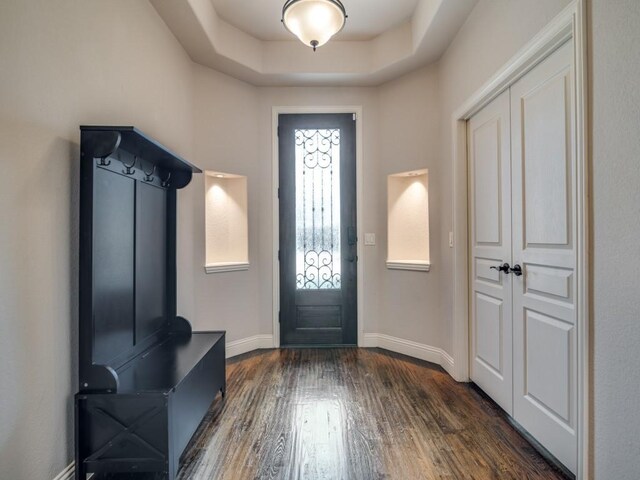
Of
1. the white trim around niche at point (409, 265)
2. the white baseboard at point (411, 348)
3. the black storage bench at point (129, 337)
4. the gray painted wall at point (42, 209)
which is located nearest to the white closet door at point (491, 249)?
the white baseboard at point (411, 348)

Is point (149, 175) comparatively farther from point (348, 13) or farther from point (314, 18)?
point (348, 13)

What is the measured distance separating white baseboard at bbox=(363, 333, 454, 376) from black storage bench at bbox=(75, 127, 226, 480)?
69.6 inches

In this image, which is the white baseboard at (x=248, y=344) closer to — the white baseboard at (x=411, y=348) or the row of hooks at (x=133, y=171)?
the white baseboard at (x=411, y=348)

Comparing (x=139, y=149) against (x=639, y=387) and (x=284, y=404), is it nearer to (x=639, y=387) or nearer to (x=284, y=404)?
(x=284, y=404)

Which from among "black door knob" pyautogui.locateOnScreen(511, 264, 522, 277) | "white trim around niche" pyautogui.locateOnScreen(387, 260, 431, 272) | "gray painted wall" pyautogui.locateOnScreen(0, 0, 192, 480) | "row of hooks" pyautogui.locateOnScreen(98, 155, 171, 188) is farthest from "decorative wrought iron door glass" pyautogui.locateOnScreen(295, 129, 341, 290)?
"gray painted wall" pyautogui.locateOnScreen(0, 0, 192, 480)

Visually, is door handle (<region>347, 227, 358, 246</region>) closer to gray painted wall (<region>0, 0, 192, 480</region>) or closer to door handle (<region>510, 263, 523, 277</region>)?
door handle (<region>510, 263, 523, 277</region>)

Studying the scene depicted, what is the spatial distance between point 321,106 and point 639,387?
3.23m

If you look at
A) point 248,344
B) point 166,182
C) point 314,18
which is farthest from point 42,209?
point 248,344

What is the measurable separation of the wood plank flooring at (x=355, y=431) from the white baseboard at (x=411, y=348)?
108 millimetres

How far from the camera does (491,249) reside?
2.31 m

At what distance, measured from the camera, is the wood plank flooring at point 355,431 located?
1.67m

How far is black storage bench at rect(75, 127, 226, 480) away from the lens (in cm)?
147

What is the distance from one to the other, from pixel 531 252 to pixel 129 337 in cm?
228

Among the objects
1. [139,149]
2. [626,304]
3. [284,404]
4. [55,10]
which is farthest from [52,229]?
[626,304]
